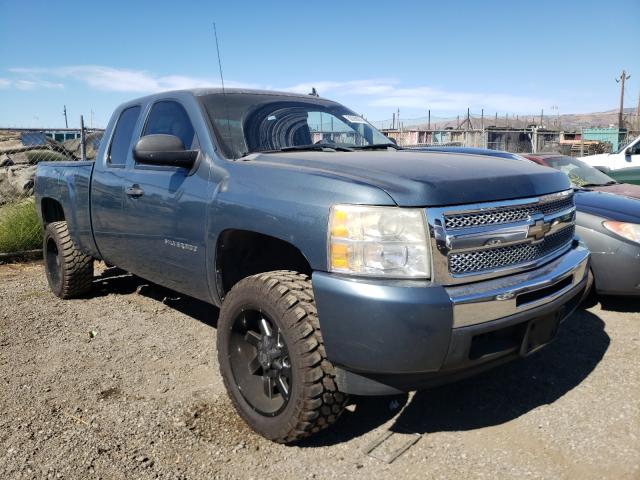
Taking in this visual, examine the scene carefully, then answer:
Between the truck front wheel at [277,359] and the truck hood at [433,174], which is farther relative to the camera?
the truck front wheel at [277,359]

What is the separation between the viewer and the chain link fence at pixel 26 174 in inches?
301

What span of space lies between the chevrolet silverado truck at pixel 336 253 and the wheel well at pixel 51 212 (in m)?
2.42

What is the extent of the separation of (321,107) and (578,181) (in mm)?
3968

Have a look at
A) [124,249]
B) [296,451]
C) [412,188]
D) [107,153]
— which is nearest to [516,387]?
[296,451]

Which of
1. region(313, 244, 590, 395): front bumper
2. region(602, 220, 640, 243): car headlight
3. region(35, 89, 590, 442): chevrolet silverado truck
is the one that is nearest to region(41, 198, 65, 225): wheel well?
region(35, 89, 590, 442): chevrolet silverado truck

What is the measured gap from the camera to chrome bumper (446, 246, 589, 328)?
7.47 ft

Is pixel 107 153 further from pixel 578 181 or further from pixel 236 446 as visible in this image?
pixel 578 181

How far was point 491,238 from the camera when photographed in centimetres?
243

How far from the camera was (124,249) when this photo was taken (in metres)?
4.13

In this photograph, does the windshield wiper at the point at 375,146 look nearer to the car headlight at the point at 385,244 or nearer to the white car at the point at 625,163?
the car headlight at the point at 385,244

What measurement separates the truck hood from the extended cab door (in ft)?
1.44

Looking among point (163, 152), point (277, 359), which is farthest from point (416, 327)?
point (163, 152)

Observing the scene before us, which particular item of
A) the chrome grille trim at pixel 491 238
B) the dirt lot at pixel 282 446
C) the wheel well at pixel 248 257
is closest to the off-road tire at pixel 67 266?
the dirt lot at pixel 282 446

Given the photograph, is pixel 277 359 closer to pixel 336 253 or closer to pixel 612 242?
pixel 336 253
